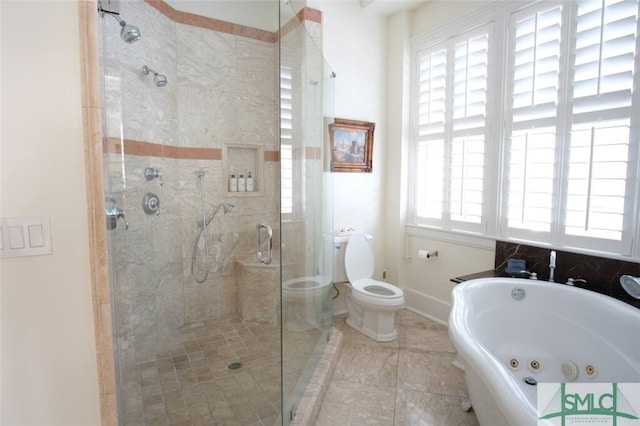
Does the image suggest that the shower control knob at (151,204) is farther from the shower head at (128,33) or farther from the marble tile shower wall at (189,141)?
the shower head at (128,33)

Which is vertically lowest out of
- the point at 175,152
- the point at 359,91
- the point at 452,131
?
the point at 175,152

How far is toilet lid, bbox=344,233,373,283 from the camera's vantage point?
9.91 feet

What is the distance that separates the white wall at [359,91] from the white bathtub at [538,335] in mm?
1406

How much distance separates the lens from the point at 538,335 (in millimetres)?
2037

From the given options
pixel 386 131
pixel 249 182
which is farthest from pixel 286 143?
pixel 386 131

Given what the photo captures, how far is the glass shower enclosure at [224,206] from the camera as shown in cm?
195

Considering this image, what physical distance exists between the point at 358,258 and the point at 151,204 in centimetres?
183

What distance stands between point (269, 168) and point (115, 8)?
183cm

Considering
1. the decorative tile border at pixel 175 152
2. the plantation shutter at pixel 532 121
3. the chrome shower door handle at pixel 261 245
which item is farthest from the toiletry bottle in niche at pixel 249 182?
the plantation shutter at pixel 532 121

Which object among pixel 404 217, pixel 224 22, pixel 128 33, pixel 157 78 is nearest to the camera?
pixel 128 33

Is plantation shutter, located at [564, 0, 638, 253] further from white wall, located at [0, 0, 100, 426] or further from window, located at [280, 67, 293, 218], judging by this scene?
white wall, located at [0, 0, 100, 426]

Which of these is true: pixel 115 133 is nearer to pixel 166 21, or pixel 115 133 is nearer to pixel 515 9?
pixel 166 21

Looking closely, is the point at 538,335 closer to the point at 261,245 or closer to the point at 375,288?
the point at 375,288

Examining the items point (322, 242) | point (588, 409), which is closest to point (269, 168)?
point (322, 242)
